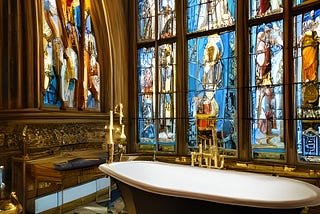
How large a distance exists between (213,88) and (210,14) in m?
0.79

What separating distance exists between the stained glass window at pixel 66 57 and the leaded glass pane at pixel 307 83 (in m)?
2.12

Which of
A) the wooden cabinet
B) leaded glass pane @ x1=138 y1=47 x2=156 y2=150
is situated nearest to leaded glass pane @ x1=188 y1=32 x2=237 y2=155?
leaded glass pane @ x1=138 y1=47 x2=156 y2=150

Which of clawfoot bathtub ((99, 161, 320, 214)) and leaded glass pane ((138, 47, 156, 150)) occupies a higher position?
leaded glass pane ((138, 47, 156, 150))

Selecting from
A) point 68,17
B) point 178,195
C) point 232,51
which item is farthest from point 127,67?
point 178,195

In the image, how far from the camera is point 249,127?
2.97 metres

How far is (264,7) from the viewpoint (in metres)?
2.93

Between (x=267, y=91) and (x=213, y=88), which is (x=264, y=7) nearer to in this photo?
(x=267, y=91)

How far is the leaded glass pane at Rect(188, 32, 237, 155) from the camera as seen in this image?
312cm

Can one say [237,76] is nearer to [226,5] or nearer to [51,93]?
[226,5]

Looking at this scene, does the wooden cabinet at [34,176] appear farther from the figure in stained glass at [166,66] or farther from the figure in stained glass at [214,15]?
the figure in stained glass at [214,15]

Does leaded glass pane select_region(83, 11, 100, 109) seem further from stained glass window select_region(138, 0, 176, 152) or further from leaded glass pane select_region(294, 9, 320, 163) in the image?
leaded glass pane select_region(294, 9, 320, 163)

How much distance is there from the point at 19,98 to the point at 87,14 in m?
1.34

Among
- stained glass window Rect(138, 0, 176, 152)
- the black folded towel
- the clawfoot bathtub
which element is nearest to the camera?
the clawfoot bathtub

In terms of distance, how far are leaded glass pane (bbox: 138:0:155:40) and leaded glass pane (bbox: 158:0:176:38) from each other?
0.11 metres
